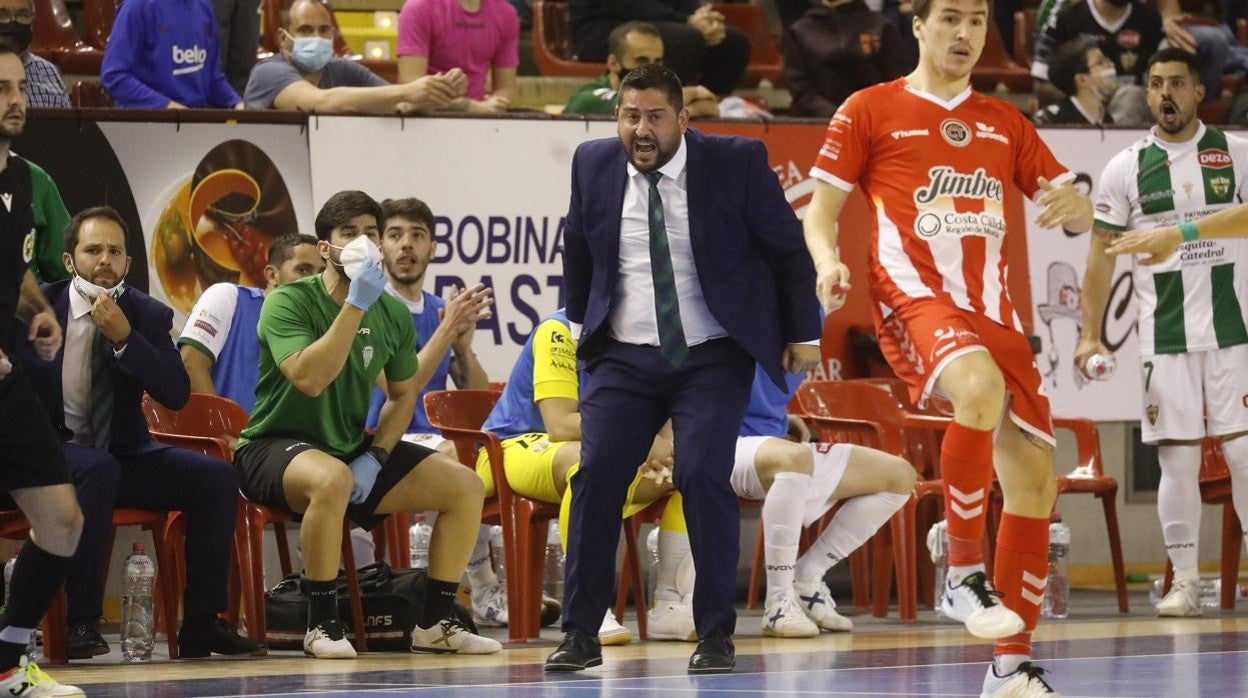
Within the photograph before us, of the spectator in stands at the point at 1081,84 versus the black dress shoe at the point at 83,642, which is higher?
the spectator in stands at the point at 1081,84

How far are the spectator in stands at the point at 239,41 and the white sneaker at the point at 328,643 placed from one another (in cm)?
465

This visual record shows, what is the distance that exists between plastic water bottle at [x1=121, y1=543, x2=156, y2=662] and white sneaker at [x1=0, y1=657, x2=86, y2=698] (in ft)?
5.67

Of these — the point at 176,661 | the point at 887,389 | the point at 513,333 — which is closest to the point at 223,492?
the point at 176,661

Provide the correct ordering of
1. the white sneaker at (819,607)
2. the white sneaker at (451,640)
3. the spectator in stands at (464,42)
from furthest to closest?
the spectator in stands at (464,42)
the white sneaker at (819,607)
the white sneaker at (451,640)

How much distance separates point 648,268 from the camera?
6.88m

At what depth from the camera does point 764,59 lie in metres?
14.4

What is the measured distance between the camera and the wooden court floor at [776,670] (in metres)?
6.10

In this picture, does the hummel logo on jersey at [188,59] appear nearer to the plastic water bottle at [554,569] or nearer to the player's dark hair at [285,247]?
the player's dark hair at [285,247]

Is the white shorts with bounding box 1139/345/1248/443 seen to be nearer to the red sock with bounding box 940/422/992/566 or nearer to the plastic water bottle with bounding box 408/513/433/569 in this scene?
the plastic water bottle with bounding box 408/513/433/569

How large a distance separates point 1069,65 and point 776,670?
21.9ft

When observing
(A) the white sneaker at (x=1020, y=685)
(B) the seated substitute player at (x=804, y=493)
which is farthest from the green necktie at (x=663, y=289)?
(B) the seated substitute player at (x=804, y=493)

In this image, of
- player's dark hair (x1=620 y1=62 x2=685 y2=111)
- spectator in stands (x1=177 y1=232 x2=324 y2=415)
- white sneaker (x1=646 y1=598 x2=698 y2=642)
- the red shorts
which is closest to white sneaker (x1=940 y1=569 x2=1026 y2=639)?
the red shorts

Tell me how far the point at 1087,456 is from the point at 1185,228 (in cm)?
416

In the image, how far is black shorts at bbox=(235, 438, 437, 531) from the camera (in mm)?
7609
